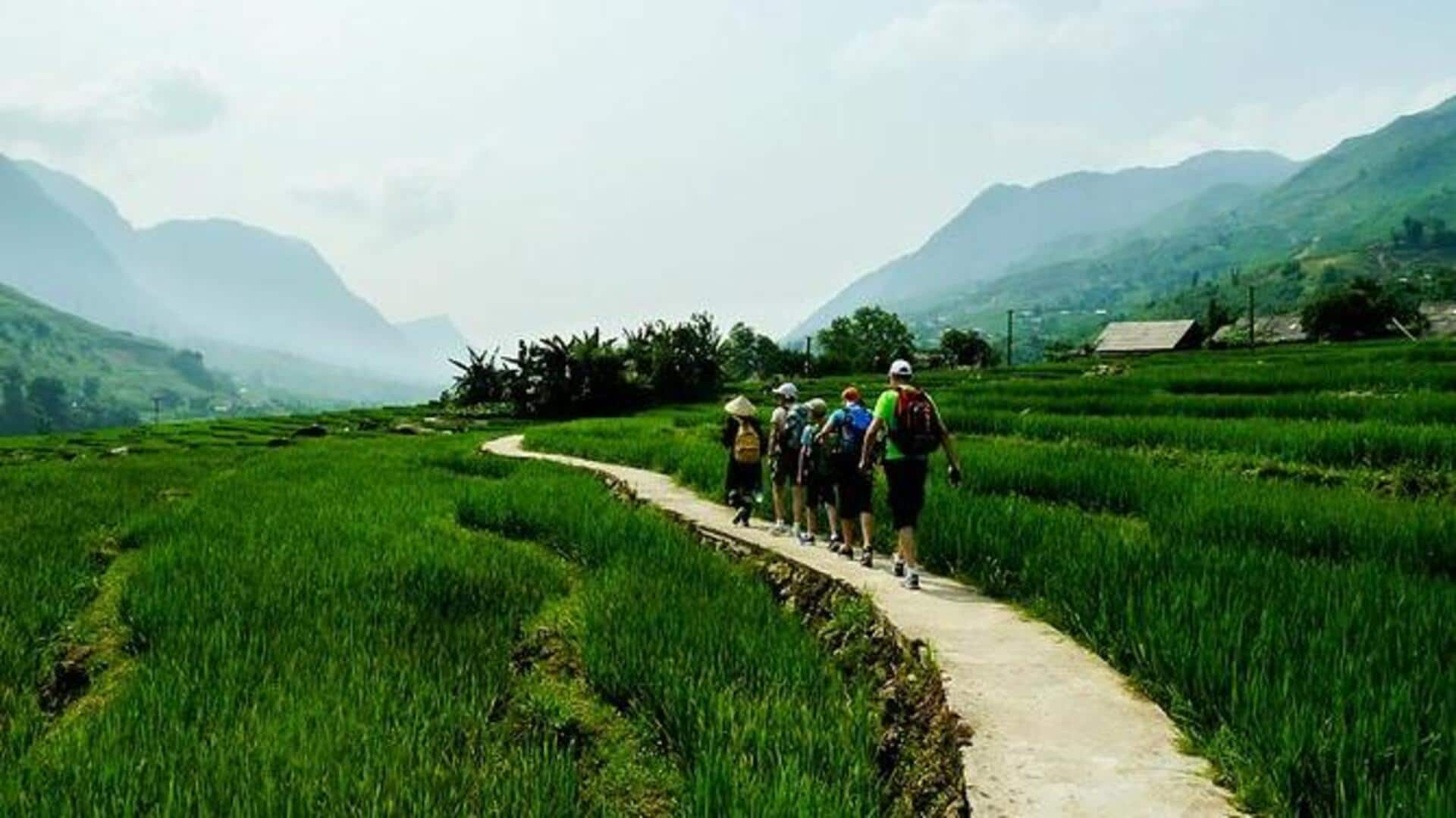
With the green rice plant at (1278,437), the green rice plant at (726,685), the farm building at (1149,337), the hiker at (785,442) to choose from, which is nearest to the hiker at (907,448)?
the green rice plant at (726,685)

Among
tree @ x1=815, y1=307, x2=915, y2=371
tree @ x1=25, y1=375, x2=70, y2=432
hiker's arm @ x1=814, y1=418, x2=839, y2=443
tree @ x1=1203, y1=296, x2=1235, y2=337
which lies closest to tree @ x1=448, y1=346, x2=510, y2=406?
tree @ x1=815, y1=307, x2=915, y2=371

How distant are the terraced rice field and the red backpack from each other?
6.25ft

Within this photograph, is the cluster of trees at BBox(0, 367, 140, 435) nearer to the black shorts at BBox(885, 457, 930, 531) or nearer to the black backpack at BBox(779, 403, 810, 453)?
the black backpack at BBox(779, 403, 810, 453)

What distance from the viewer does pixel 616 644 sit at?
5.59m

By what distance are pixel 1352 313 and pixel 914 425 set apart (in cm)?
7443

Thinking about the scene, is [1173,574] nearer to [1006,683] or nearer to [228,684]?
[1006,683]

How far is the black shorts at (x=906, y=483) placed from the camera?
822cm

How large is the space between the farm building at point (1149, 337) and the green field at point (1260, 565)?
6343 centimetres

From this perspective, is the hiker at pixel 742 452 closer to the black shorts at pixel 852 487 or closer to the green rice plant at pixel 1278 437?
the black shorts at pixel 852 487

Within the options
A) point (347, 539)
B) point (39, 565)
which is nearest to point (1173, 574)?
point (347, 539)

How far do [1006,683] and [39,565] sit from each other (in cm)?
847

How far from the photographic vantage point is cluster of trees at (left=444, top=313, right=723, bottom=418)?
173ft

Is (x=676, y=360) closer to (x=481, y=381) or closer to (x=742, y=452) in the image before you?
(x=481, y=381)

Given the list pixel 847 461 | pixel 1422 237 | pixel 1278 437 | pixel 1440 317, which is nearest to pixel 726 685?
pixel 847 461
